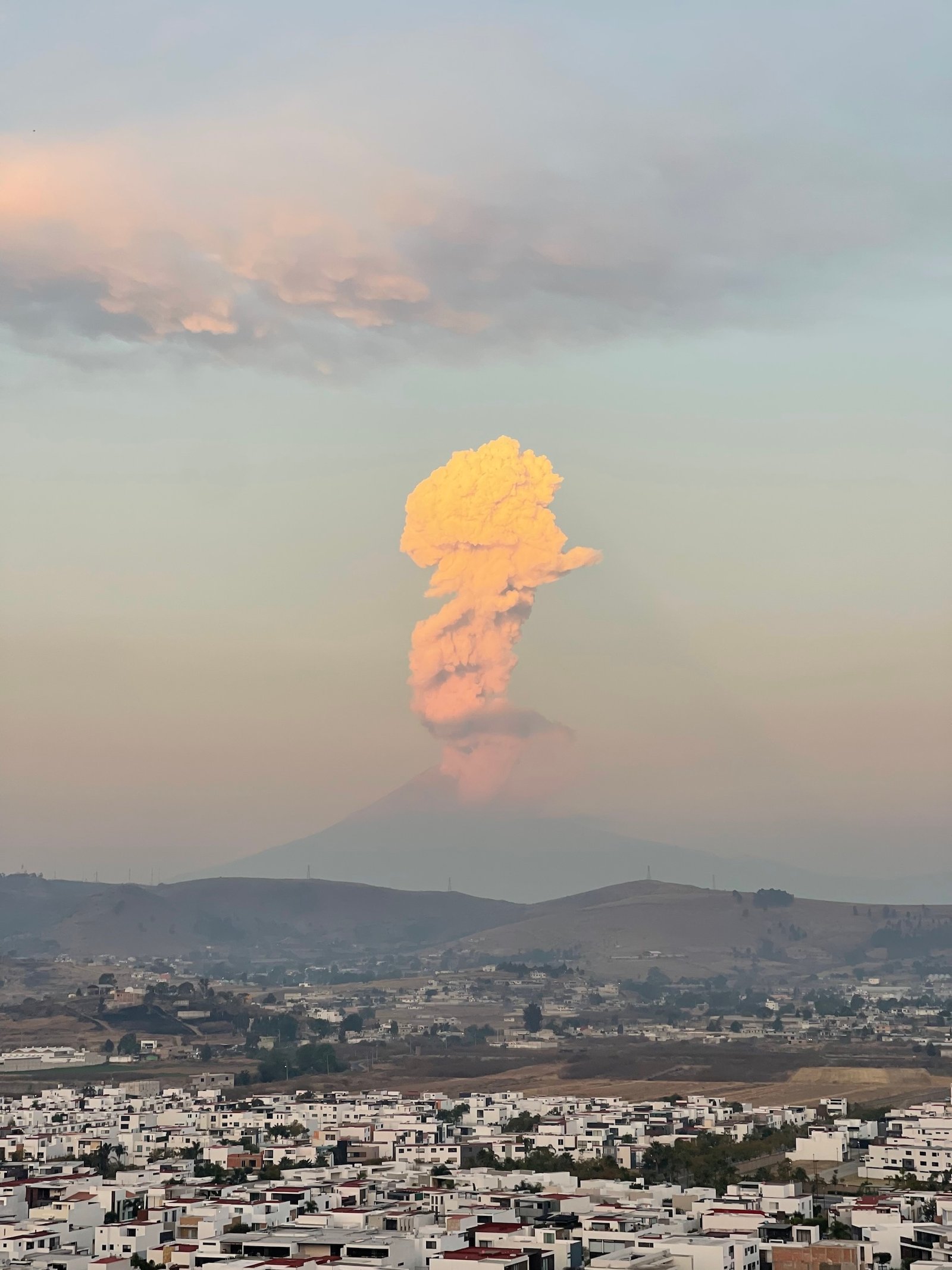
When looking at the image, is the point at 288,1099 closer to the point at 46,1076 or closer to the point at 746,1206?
the point at 46,1076

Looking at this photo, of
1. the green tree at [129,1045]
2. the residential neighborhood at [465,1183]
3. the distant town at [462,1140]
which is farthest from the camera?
the green tree at [129,1045]

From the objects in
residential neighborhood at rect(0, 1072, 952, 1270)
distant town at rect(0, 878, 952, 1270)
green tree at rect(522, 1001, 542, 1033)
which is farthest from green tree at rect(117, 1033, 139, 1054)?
green tree at rect(522, 1001, 542, 1033)

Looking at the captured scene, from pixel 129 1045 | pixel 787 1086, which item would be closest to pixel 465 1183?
pixel 787 1086

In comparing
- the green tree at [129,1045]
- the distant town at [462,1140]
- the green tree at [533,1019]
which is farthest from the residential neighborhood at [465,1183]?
the green tree at [533,1019]

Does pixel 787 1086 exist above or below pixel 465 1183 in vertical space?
above

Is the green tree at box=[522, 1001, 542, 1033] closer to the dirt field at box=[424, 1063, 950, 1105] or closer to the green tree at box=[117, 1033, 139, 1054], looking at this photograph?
the green tree at box=[117, 1033, 139, 1054]

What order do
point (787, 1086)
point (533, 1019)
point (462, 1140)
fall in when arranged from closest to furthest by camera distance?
point (462, 1140)
point (787, 1086)
point (533, 1019)

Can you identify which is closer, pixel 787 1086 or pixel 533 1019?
pixel 787 1086

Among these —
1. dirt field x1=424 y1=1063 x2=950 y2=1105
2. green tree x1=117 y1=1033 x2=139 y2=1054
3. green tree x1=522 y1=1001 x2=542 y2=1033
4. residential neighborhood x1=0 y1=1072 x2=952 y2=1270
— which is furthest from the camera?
green tree x1=522 y1=1001 x2=542 y2=1033

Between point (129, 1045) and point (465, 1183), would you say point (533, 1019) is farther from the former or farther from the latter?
point (465, 1183)

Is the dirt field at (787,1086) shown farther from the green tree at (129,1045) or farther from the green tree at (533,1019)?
the green tree at (533,1019)

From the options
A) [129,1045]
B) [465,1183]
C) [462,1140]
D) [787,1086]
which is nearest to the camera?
[465,1183]

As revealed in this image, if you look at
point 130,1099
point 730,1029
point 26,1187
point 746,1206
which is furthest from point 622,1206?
point 730,1029
